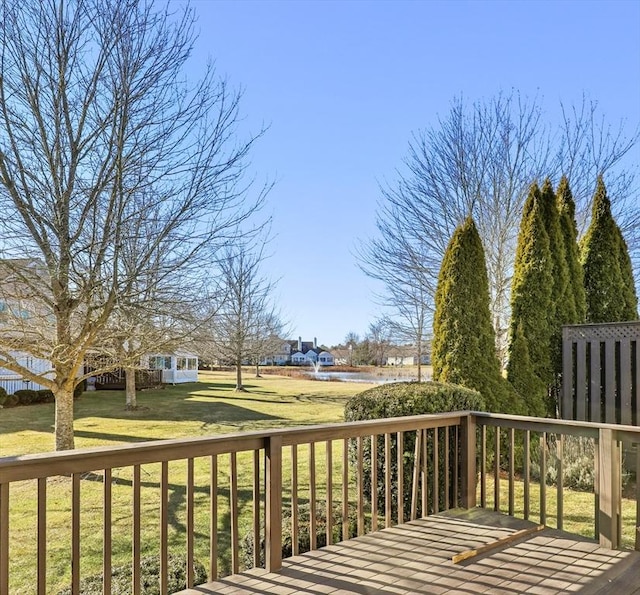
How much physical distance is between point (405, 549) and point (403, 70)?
8.21 m

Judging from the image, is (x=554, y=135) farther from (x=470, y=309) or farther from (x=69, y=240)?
(x=69, y=240)

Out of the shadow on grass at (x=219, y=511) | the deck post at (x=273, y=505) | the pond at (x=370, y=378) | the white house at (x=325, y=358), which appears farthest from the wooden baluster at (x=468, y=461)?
the white house at (x=325, y=358)

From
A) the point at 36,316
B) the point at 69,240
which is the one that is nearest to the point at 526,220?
the point at 69,240

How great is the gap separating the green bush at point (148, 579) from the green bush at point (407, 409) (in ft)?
6.48

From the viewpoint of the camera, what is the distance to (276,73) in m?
8.54

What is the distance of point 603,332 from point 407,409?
345 centimetres

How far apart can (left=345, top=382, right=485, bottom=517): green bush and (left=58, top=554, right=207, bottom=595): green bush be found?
1975 millimetres

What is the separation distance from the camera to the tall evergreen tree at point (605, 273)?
8227 mm

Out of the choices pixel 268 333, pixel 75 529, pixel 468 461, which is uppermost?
pixel 268 333

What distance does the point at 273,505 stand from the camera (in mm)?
3021

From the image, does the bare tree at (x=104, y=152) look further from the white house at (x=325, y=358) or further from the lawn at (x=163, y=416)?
the white house at (x=325, y=358)

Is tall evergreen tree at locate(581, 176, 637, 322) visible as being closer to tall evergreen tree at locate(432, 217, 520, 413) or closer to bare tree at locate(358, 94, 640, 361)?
bare tree at locate(358, 94, 640, 361)

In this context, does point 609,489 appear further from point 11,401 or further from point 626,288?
point 11,401

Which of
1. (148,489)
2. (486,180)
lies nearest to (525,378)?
(486,180)
